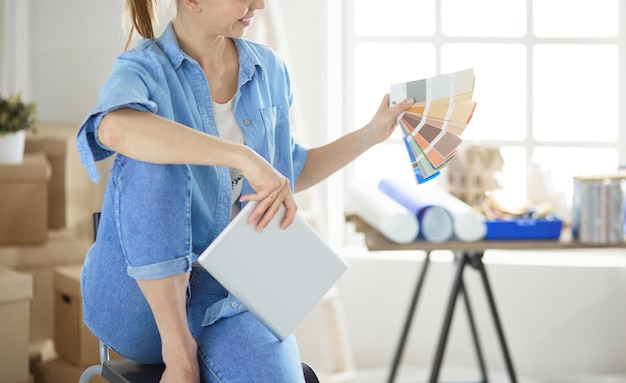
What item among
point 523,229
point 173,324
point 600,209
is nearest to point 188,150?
point 173,324

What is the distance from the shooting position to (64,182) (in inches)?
115

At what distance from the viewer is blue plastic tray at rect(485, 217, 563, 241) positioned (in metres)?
2.11

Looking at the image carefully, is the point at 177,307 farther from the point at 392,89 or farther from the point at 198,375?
the point at 392,89

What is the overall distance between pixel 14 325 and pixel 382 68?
168 cm

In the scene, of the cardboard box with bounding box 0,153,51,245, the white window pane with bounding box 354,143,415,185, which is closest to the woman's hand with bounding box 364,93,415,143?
the cardboard box with bounding box 0,153,51,245

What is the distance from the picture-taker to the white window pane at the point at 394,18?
133 inches

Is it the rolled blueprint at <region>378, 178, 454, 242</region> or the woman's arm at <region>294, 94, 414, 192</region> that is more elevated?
the woman's arm at <region>294, 94, 414, 192</region>

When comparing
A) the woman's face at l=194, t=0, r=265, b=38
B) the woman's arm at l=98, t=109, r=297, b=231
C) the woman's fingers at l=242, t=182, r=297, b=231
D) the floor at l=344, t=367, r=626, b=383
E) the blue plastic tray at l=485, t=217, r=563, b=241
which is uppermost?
the woman's face at l=194, t=0, r=265, b=38

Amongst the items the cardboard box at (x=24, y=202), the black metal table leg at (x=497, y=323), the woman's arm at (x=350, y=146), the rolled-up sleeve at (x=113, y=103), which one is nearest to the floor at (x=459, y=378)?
the black metal table leg at (x=497, y=323)

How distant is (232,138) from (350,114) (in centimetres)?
187

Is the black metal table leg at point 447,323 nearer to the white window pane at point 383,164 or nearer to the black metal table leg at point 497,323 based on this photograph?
the black metal table leg at point 497,323

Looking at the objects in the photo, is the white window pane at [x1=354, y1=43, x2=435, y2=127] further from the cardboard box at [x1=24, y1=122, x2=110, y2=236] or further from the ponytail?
the ponytail

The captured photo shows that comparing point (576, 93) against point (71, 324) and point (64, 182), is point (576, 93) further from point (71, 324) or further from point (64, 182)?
point (71, 324)

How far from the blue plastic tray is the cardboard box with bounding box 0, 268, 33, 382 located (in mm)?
1397
